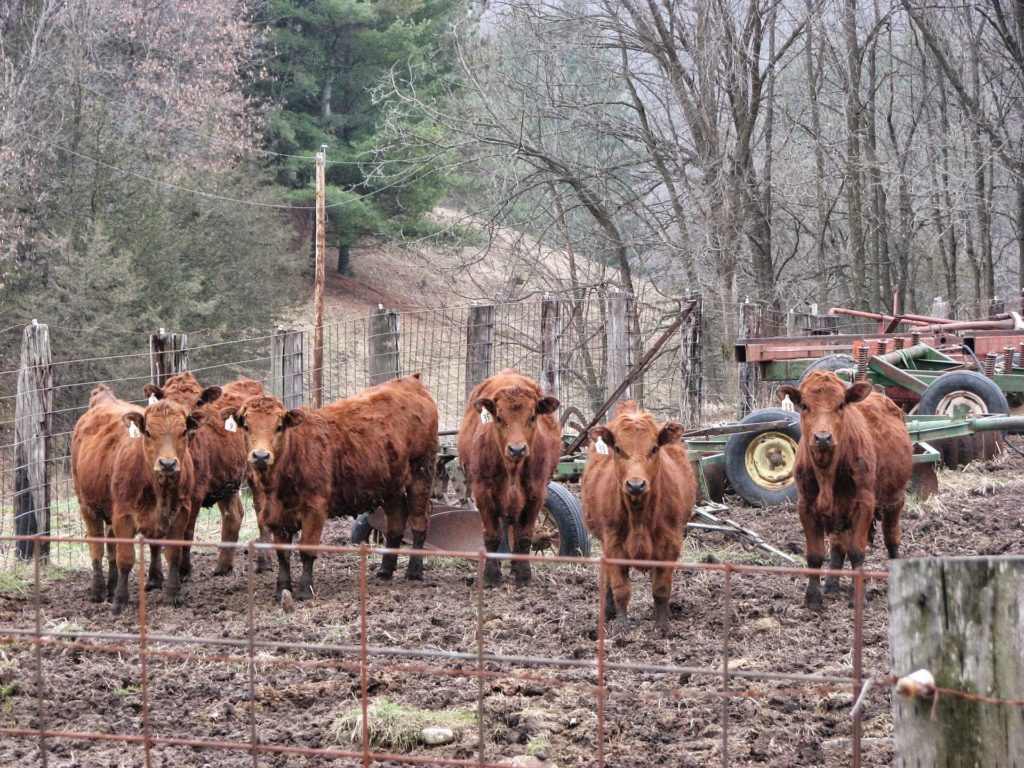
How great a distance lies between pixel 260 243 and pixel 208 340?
189 inches

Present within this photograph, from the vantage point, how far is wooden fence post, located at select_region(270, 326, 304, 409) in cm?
1334

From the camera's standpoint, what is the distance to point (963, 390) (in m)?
13.9

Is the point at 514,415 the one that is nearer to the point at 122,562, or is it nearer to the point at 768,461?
the point at 122,562

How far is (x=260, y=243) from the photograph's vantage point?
3222 centimetres

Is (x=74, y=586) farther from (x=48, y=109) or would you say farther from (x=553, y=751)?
(x=48, y=109)

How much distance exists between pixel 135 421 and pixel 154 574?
1.57 meters

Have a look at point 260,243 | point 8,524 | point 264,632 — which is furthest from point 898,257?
point 264,632

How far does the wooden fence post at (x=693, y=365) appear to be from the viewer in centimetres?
1580

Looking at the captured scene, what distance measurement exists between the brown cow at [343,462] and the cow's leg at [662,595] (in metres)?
2.67

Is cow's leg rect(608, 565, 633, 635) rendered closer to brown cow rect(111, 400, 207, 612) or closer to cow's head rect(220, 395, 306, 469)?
cow's head rect(220, 395, 306, 469)

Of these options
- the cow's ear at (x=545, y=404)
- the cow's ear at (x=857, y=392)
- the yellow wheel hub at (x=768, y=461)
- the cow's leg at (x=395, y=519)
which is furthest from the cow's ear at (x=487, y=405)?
the yellow wheel hub at (x=768, y=461)

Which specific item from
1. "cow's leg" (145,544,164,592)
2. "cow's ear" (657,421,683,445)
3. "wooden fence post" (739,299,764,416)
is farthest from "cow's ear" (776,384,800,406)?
"wooden fence post" (739,299,764,416)

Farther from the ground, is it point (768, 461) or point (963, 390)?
point (963, 390)

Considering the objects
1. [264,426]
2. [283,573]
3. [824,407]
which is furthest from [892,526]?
[264,426]
